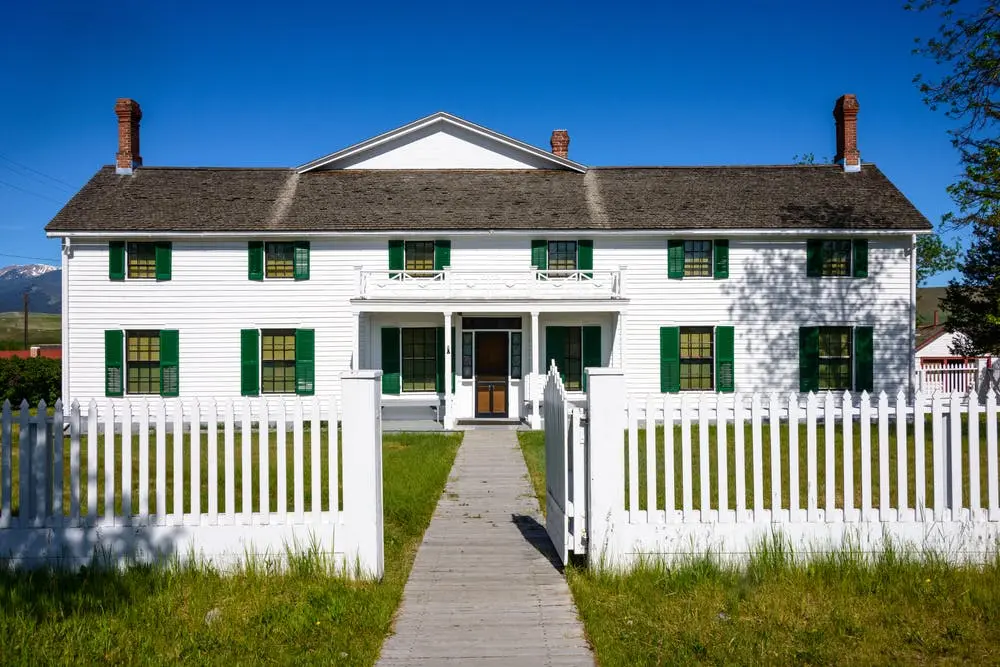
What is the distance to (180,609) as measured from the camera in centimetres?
543

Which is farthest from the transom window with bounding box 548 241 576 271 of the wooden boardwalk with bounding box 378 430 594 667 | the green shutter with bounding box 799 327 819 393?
the wooden boardwalk with bounding box 378 430 594 667

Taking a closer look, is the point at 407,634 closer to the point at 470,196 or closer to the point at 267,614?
the point at 267,614

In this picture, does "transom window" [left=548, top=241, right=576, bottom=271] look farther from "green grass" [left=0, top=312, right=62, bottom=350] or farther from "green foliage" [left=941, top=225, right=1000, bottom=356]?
"green grass" [left=0, top=312, right=62, bottom=350]

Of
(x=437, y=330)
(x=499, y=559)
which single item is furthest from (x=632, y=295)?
(x=499, y=559)

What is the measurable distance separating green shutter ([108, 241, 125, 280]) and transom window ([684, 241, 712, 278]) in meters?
14.2

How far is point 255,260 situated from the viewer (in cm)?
1969

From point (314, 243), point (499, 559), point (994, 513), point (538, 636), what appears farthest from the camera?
point (314, 243)

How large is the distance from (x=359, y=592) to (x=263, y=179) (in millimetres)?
18588

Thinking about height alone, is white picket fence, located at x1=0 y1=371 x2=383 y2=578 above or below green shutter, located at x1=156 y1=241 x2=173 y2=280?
below

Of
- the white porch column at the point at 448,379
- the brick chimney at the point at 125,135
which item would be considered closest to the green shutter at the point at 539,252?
the white porch column at the point at 448,379

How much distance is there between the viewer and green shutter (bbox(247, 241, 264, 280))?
1969cm

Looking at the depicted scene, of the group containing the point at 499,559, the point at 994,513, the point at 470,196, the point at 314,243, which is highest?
the point at 470,196

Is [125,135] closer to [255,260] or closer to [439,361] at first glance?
[255,260]

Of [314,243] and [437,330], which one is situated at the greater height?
[314,243]
